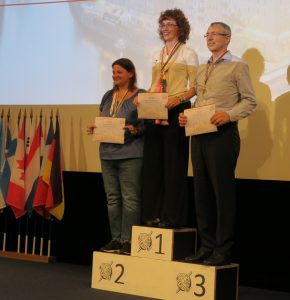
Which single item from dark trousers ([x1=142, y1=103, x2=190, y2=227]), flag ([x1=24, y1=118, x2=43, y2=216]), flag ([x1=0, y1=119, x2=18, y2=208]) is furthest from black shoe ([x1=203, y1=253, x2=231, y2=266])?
flag ([x1=0, y1=119, x2=18, y2=208])

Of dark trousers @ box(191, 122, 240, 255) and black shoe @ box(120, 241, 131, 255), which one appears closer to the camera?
dark trousers @ box(191, 122, 240, 255)

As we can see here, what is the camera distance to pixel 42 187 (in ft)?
17.9

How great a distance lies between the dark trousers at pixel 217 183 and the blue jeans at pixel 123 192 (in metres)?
0.60

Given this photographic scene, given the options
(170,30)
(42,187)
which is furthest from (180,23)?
(42,187)

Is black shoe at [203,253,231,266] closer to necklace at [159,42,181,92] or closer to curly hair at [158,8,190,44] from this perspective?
necklace at [159,42,181,92]

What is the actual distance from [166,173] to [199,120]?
474 millimetres

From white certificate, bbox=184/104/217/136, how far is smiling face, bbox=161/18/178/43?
1.77 ft

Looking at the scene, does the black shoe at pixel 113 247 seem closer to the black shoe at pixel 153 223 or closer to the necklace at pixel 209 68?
the black shoe at pixel 153 223

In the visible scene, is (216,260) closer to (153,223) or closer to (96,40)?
(153,223)

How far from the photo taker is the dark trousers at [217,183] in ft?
12.2

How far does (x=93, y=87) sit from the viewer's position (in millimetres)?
5242

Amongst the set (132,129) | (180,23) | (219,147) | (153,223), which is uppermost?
(180,23)

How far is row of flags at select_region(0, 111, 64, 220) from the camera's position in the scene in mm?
5422

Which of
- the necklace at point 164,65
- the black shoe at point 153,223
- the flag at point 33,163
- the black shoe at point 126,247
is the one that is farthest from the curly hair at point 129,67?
the flag at point 33,163
